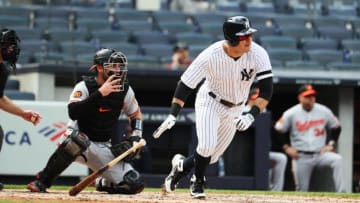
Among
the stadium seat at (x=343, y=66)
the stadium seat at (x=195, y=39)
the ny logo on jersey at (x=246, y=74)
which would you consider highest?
the ny logo on jersey at (x=246, y=74)

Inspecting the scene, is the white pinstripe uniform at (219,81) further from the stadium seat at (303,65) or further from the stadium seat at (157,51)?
the stadium seat at (157,51)

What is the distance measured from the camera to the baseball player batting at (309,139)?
40.4 ft

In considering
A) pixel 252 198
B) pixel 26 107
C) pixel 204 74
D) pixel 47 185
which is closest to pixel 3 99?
pixel 47 185

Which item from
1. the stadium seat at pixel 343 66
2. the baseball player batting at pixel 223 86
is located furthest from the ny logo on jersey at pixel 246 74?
the stadium seat at pixel 343 66

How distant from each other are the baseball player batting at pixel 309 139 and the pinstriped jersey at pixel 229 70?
14.9ft

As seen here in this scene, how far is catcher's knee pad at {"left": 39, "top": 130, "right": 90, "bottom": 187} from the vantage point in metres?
7.75

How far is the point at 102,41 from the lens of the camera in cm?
1435

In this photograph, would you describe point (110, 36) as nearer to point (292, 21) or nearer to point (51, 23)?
point (51, 23)

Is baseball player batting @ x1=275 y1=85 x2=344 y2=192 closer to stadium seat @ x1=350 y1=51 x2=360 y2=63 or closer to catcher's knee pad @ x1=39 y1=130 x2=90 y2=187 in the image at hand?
stadium seat @ x1=350 y1=51 x2=360 y2=63

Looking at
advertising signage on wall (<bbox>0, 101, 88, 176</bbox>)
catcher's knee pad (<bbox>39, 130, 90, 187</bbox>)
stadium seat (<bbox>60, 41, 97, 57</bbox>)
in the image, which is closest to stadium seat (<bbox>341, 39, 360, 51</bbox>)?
stadium seat (<bbox>60, 41, 97, 57</bbox>)

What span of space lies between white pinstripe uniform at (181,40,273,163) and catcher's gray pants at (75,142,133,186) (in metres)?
0.76

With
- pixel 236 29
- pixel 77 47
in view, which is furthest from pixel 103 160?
pixel 77 47

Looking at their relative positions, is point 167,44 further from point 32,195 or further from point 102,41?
point 32,195

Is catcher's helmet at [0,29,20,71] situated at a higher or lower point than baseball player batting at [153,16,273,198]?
higher
